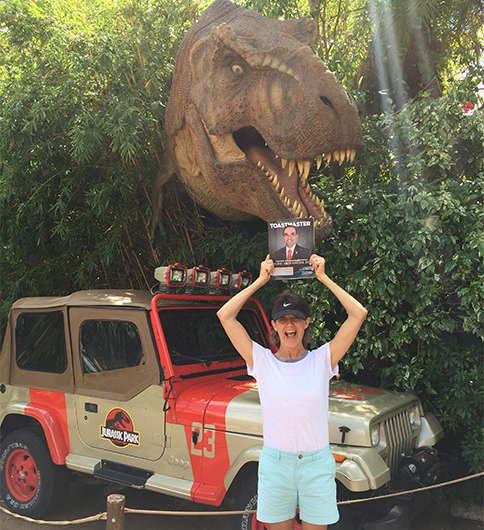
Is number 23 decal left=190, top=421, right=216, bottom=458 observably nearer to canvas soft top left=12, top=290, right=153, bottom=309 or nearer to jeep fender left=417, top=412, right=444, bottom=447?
canvas soft top left=12, top=290, right=153, bottom=309

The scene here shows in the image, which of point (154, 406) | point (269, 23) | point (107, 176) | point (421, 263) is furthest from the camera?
point (107, 176)

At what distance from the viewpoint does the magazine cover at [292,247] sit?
264cm

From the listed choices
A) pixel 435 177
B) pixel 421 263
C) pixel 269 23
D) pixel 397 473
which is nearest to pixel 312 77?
pixel 269 23

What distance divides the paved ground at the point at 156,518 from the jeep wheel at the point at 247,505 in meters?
0.98

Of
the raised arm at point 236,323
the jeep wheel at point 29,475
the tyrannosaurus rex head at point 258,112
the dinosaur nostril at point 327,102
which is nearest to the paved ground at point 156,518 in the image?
the jeep wheel at point 29,475

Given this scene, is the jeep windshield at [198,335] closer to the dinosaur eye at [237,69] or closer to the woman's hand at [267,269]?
the woman's hand at [267,269]

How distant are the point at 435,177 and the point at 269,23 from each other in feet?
6.89

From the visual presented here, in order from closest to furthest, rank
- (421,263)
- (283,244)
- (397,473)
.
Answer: (283,244), (397,473), (421,263)

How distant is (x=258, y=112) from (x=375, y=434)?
2781 mm

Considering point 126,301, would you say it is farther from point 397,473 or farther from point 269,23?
point 269,23

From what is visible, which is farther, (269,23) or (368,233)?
(269,23)

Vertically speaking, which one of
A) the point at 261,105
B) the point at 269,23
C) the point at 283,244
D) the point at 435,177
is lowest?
the point at 283,244

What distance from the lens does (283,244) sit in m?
2.70

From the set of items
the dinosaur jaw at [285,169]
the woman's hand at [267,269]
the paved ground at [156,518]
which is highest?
the dinosaur jaw at [285,169]
